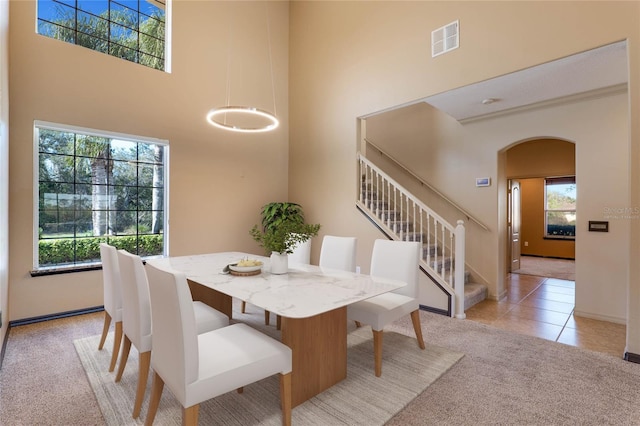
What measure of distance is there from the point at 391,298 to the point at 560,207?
27.4 ft

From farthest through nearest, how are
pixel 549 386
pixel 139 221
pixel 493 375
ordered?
pixel 139 221 → pixel 493 375 → pixel 549 386

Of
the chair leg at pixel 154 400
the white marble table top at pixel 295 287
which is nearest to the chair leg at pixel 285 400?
the white marble table top at pixel 295 287

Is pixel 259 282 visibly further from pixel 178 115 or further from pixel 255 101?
pixel 255 101

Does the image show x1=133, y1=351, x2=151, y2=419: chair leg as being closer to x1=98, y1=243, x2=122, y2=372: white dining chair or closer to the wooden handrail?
x1=98, y1=243, x2=122, y2=372: white dining chair

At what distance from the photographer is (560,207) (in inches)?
338

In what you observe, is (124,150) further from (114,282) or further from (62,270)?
(114,282)

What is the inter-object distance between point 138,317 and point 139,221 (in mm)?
2909

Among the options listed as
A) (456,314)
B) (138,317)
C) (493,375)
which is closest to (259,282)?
(138,317)

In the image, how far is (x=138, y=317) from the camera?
6.48 feet

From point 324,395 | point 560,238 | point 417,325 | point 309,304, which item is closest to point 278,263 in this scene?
point 309,304

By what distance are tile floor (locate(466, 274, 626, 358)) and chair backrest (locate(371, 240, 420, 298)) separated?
1.47m

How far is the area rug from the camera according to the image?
6.23 ft

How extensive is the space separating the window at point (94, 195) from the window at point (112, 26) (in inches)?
47.0

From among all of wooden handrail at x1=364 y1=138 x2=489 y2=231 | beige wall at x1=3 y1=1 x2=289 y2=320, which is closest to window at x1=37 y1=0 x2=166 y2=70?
beige wall at x1=3 y1=1 x2=289 y2=320
